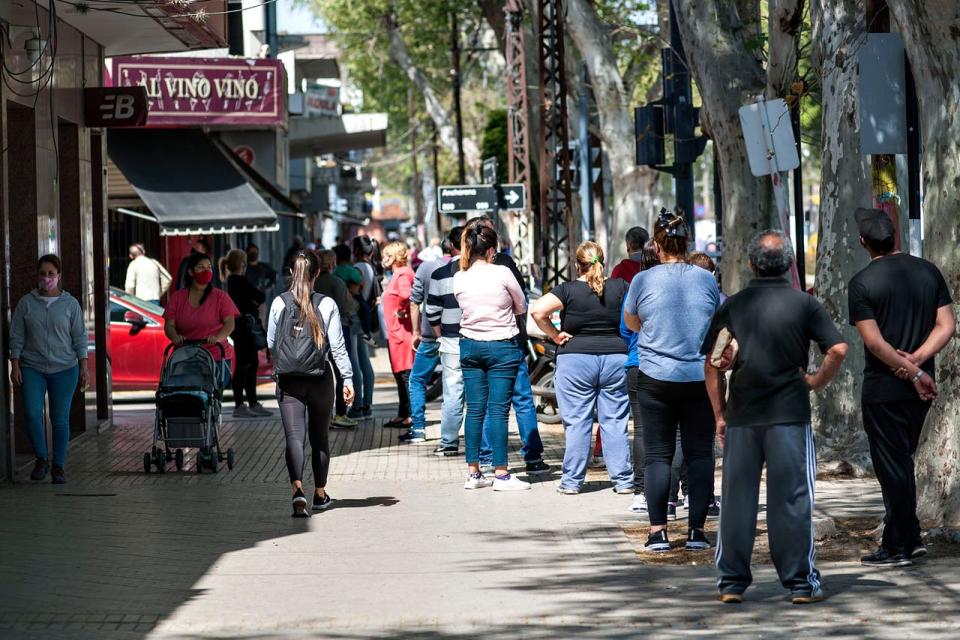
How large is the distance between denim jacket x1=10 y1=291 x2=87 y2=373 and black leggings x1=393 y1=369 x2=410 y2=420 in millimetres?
4112

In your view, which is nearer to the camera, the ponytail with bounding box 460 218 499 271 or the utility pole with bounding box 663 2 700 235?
the ponytail with bounding box 460 218 499 271

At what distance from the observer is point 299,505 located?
10.5 meters

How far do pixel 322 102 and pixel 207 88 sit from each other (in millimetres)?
14209

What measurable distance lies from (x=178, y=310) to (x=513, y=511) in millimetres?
3907

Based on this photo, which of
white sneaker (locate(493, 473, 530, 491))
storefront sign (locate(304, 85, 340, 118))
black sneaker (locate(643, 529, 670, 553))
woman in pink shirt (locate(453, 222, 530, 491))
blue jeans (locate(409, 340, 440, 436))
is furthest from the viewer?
storefront sign (locate(304, 85, 340, 118))

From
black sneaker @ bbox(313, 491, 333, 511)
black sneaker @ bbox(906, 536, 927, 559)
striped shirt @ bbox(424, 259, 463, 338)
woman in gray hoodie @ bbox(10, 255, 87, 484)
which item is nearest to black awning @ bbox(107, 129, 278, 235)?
striped shirt @ bbox(424, 259, 463, 338)

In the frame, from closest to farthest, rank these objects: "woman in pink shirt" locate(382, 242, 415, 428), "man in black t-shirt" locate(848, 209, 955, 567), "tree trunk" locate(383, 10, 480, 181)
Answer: "man in black t-shirt" locate(848, 209, 955, 567) < "woman in pink shirt" locate(382, 242, 415, 428) < "tree trunk" locate(383, 10, 480, 181)

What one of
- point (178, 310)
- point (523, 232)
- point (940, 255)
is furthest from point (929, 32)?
point (523, 232)

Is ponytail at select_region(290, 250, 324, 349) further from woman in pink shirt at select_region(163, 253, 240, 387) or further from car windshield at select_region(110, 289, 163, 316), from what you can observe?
car windshield at select_region(110, 289, 163, 316)

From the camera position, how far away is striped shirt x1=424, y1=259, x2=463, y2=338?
13188mm

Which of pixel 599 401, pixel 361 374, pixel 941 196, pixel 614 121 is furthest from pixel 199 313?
pixel 614 121

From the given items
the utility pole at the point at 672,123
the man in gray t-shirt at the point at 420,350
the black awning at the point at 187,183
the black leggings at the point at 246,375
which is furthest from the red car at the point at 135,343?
the utility pole at the point at 672,123

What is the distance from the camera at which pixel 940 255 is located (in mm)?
8906

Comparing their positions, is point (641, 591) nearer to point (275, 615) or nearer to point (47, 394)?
point (275, 615)
